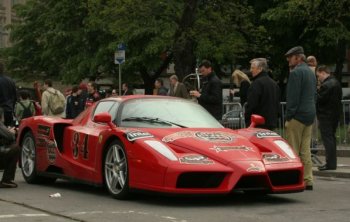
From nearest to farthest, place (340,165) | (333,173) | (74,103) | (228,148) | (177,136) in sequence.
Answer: (228,148) → (177,136) → (333,173) → (340,165) → (74,103)

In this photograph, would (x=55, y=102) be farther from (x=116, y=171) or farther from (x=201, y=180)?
(x=201, y=180)

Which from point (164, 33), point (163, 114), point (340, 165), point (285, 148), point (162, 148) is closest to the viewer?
point (162, 148)

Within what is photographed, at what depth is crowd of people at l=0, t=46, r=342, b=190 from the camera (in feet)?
33.5

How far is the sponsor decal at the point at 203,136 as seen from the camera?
854cm

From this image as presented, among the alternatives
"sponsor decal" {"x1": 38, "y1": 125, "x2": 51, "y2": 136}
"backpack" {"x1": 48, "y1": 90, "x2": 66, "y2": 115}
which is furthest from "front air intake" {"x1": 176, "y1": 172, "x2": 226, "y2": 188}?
"backpack" {"x1": 48, "y1": 90, "x2": 66, "y2": 115}

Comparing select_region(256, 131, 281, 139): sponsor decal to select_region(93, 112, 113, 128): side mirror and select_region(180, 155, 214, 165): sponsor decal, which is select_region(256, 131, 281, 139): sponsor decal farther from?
select_region(93, 112, 113, 128): side mirror

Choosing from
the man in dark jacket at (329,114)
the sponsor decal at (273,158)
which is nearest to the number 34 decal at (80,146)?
the sponsor decal at (273,158)

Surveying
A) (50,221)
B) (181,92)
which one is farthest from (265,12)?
(50,221)

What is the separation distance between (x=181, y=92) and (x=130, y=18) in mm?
6823

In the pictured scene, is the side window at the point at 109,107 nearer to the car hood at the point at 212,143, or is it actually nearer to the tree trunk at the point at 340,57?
the car hood at the point at 212,143

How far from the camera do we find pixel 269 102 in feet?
35.4

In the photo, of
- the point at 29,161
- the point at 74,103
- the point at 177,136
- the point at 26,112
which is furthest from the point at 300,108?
the point at 74,103

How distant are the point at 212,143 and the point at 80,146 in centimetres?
211

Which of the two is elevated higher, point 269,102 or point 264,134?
point 269,102
